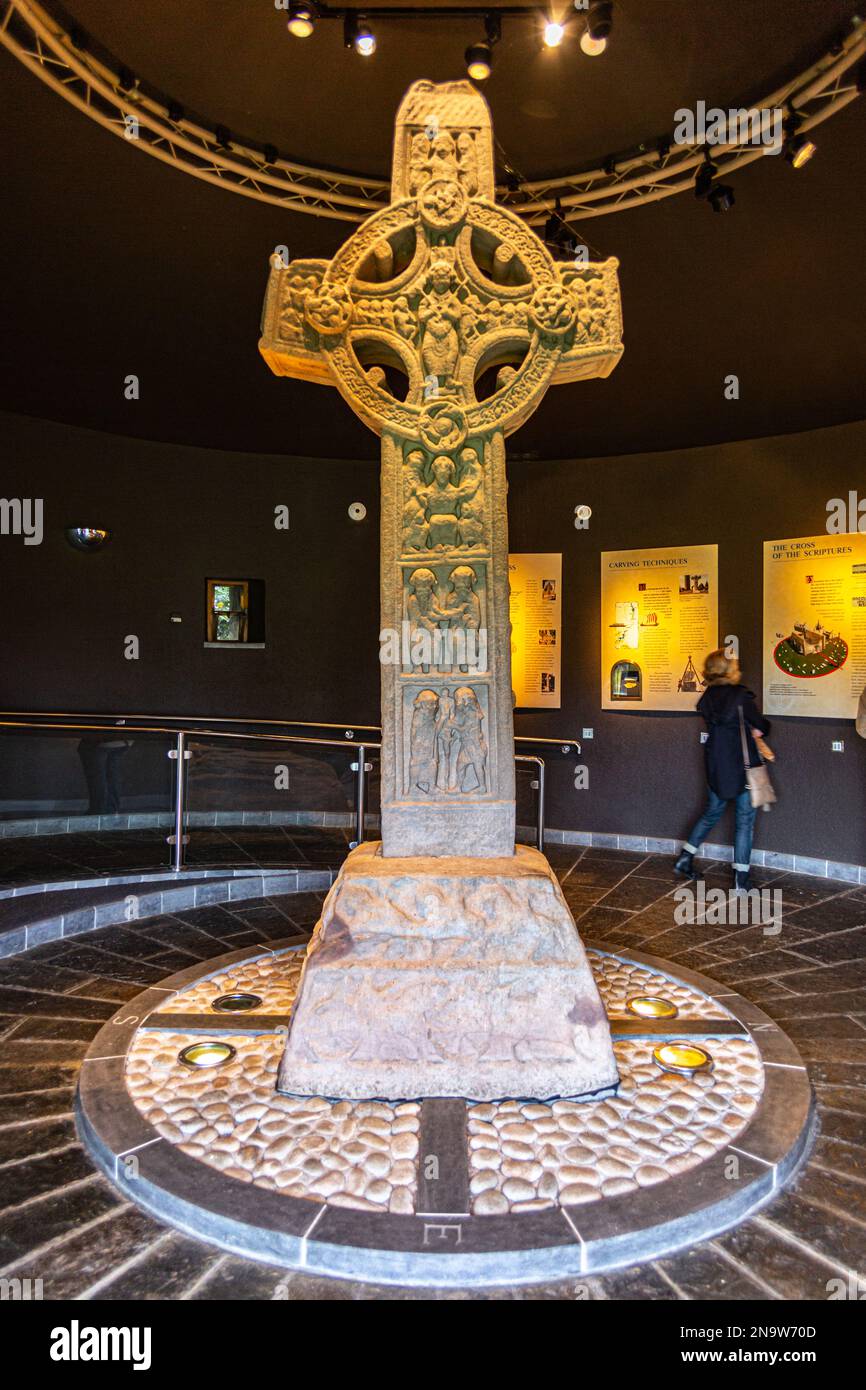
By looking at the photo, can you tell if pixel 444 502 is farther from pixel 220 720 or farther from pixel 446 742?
pixel 220 720

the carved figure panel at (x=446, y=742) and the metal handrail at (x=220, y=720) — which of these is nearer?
the carved figure panel at (x=446, y=742)

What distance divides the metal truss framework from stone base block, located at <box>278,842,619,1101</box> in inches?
133

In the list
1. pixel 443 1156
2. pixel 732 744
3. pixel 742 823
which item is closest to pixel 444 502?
pixel 443 1156

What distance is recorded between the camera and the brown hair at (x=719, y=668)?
207 inches

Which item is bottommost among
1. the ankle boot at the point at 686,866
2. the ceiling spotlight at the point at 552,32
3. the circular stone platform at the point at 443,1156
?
the circular stone platform at the point at 443,1156

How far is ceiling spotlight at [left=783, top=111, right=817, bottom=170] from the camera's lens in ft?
10.3

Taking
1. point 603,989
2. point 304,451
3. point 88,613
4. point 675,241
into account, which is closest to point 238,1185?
point 603,989

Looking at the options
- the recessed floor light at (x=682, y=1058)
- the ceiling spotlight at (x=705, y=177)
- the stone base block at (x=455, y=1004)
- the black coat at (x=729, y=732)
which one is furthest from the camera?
the black coat at (x=729, y=732)

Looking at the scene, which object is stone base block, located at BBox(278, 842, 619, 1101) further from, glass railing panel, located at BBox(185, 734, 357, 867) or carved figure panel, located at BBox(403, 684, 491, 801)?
glass railing panel, located at BBox(185, 734, 357, 867)

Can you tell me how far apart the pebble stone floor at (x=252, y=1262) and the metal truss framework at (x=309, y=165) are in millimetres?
3766

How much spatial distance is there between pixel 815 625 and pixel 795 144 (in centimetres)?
351

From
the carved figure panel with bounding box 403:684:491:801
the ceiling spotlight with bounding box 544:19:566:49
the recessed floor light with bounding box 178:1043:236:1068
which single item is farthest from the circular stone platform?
the ceiling spotlight with bounding box 544:19:566:49

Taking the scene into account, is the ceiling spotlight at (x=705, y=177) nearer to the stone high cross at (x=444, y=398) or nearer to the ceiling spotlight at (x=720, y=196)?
the ceiling spotlight at (x=720, y=196)

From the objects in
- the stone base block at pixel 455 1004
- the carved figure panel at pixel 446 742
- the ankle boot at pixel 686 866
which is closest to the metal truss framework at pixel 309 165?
the carved figure panel at pixel 446 742
